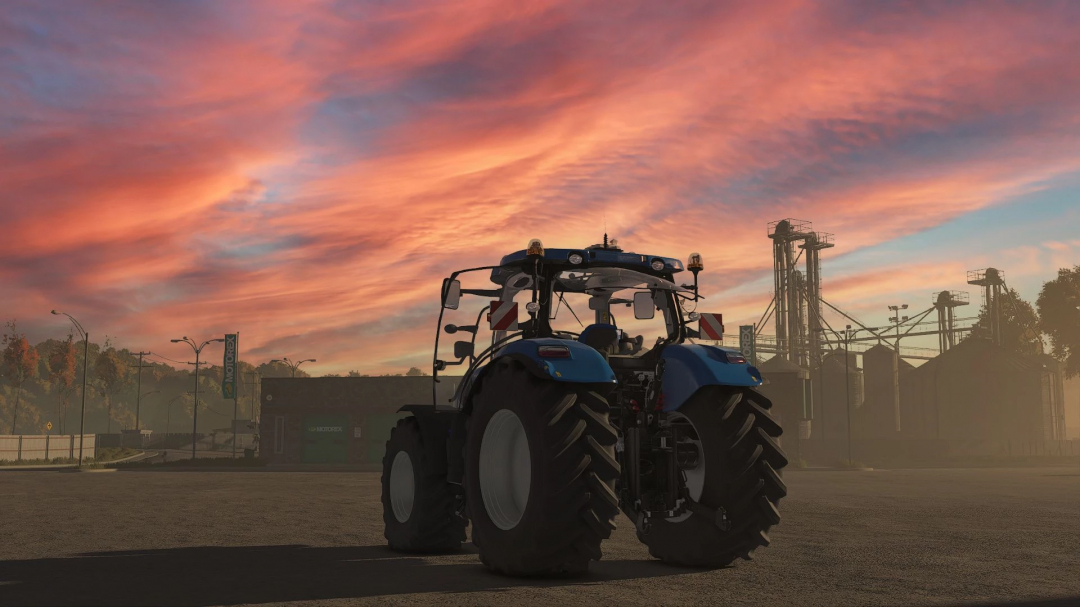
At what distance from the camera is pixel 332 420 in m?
64.7

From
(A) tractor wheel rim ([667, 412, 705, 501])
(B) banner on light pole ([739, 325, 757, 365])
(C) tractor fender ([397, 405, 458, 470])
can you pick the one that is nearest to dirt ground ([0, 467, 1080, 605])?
(A) tractor wheel rim ([667, 412, 705, 501])

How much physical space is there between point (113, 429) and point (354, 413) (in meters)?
149

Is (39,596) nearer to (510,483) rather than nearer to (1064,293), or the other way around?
(510,483)

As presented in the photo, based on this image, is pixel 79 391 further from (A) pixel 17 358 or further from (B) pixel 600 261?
(B) pixel 600 261

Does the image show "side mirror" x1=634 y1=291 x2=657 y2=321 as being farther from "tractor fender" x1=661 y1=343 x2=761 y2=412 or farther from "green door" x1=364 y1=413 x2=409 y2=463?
"green door" x1=364 y1=413 x2=409 y2=463

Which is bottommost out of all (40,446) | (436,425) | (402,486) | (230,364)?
(40,446)

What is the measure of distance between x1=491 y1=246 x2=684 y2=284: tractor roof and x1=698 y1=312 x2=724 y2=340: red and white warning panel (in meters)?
0.55

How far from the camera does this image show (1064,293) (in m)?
79.3

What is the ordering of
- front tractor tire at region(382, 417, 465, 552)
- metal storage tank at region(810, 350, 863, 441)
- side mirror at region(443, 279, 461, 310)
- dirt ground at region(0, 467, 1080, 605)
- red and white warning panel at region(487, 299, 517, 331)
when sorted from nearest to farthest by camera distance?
dirt ground at region(0, 467, 1080, 605) → side mirror at region(443, 279, 461, 310) → red and white warning panel at region(487, 299, 517, 331) → front tractor tire at region(382, 417, 465, 552) → metal storage tank at region(810, 350, 863, 441)

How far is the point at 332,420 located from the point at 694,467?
59.1m

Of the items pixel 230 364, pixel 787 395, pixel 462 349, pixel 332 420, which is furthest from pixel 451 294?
pixel 230 364

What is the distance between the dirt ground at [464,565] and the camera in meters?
6.71

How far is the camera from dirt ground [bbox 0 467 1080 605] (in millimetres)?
6707

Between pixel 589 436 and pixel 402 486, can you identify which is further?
pixel 402 486
